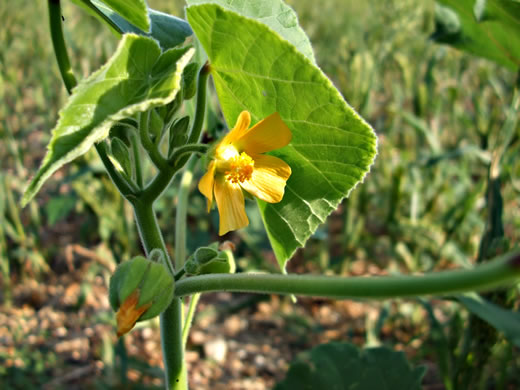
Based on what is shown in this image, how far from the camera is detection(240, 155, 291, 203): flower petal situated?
66cm

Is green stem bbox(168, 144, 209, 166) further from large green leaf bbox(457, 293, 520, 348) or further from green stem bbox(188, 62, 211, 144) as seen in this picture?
large green leaf bbox(457, 293, 520, 348)

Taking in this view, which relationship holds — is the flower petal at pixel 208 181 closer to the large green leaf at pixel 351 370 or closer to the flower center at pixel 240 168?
the flower center at pixel 240 168

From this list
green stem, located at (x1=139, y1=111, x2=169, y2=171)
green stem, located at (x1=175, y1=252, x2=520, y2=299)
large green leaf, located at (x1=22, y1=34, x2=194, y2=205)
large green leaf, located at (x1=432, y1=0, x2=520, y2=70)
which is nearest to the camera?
green stem, located at (x1=175, y1=252, x2=520, y2=299)

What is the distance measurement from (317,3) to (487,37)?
4230 millimetres

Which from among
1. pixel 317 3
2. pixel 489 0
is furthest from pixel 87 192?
pixel 317 3

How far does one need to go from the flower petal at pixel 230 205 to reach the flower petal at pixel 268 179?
17 mm

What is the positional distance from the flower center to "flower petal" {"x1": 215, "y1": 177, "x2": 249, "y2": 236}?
11 millimetres

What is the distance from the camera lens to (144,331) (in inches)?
70.6

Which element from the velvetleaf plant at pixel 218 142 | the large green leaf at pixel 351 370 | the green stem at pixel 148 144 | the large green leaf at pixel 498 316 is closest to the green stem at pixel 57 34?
the velvetleaf plant at pixel 218 142

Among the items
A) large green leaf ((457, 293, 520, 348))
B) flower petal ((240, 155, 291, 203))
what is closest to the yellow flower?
flower petal ((240, 155, 291, 203))

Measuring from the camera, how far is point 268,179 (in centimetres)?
68

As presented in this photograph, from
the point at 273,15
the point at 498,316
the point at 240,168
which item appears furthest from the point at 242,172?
the point at 498,316

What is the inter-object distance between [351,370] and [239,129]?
694 mm

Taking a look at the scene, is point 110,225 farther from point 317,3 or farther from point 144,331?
point 317,3
